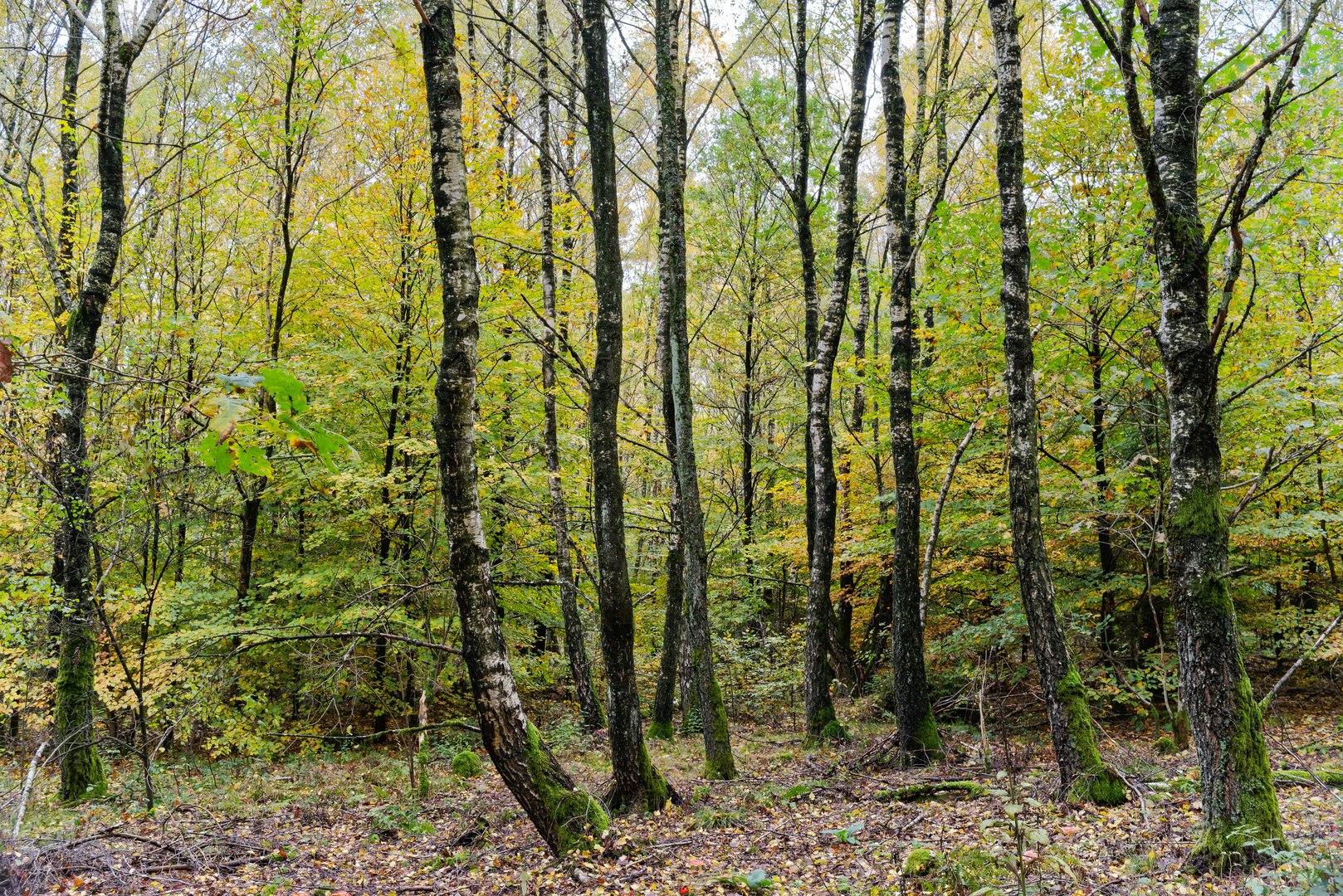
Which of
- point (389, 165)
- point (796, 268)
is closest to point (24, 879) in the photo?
point (389, 165)

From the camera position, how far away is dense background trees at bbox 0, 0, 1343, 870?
729cm

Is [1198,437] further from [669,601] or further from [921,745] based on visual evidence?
[669,601]

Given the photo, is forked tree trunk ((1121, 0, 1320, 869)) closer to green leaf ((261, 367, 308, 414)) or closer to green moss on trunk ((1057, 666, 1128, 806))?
green moss on trunk ((1057, 666, 1128, 806))

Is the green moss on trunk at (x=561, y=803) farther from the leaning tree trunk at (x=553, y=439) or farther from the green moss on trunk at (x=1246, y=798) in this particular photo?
the leaning tree trunk at (x=553, y=439)

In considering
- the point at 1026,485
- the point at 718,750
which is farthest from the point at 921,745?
the point at 1026,485

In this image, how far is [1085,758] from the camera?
5246mm

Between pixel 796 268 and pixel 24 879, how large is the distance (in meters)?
16.0

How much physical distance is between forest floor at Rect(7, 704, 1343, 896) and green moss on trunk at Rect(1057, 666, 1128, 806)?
5.7 inches

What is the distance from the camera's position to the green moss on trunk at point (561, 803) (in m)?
4.71

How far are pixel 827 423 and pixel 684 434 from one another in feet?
8.28

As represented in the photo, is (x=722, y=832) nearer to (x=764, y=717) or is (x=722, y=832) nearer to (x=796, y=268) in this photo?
(x=764, y=717)

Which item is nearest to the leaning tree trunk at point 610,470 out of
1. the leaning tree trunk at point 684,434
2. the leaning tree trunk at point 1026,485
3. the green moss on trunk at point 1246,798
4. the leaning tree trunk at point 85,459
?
the leaning tree trunk at point 684,434

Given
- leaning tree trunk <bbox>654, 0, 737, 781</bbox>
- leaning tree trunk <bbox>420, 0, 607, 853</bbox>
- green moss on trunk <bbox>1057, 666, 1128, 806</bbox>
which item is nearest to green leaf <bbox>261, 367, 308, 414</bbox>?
leaning tree trunk <bbox>420, 0, 607, 853</bbox>

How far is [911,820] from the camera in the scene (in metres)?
5.26
